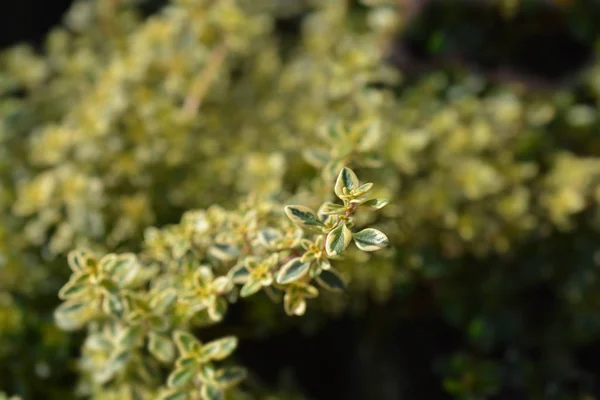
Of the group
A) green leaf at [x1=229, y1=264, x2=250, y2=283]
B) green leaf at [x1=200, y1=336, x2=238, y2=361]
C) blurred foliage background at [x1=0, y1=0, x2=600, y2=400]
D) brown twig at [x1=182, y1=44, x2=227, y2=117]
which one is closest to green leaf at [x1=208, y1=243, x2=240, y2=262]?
green leaf at [x1=229, y1=264, x2=250, y2=283]

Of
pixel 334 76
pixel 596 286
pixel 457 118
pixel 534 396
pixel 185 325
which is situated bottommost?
pixel 534 396

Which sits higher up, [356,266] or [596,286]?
[356,266]

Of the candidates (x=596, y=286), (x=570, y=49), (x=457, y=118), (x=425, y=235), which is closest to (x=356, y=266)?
(x=425, y=235)

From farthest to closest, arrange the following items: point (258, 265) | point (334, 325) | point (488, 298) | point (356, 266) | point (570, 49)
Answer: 1. point (570, 49)
2. point (334, 325)
3. point (488, 298)
4. point (356, 266)
5. point (258, 265)

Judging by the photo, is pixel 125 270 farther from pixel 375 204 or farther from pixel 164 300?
pixel 375 204

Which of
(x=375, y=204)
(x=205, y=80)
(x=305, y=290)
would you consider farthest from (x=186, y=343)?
(x=205, y=80)

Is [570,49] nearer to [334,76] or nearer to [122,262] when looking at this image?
[334,76]

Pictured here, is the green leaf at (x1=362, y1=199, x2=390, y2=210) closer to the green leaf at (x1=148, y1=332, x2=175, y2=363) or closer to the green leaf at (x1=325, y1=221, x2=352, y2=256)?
the green leaf at (x1=325, y1=221, x2=352, y2=256)
